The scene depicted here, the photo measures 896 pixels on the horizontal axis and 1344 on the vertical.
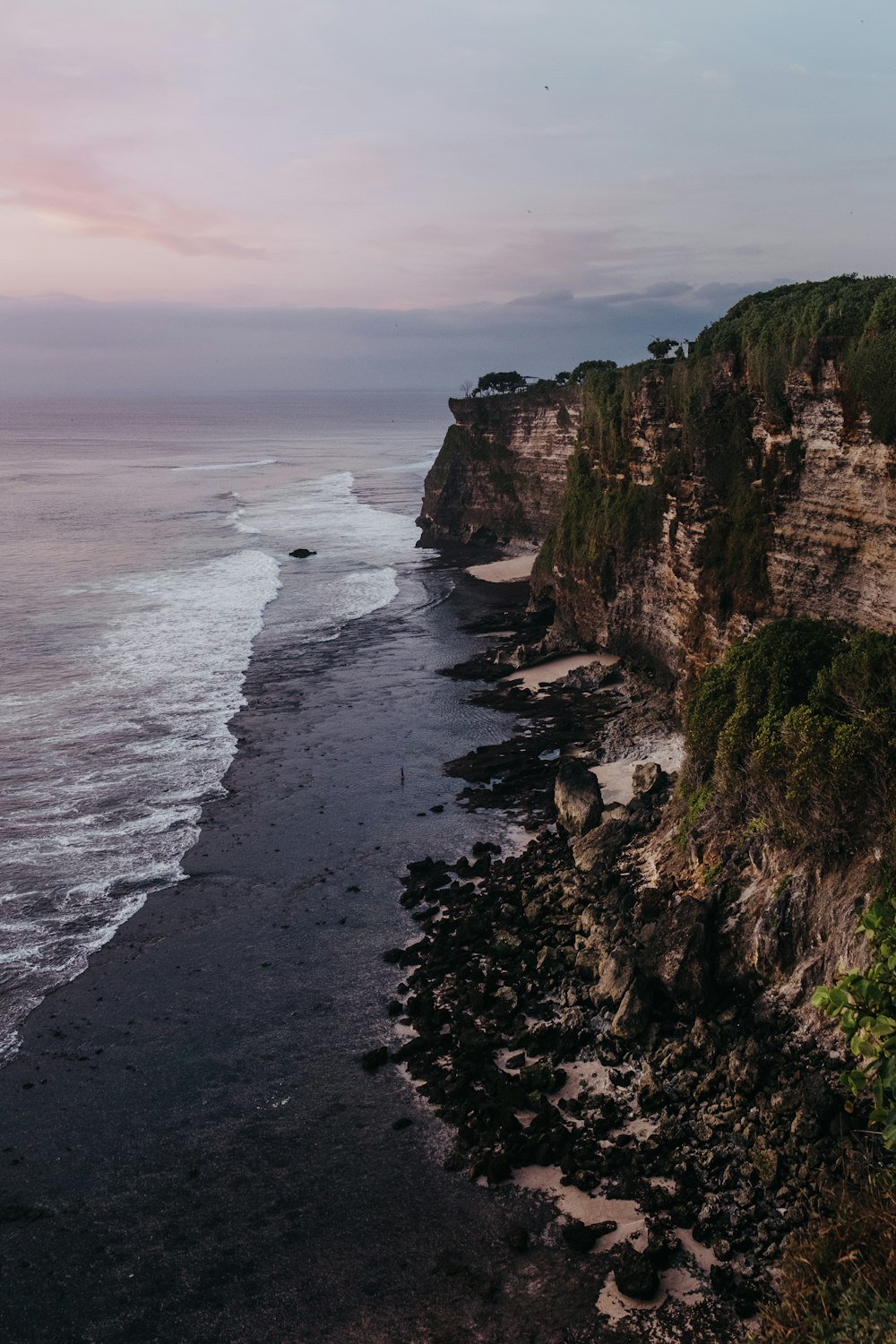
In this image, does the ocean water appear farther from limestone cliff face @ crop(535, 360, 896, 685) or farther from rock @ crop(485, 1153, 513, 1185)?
limestone cliff face @ crop(535, 360, 896, 685)

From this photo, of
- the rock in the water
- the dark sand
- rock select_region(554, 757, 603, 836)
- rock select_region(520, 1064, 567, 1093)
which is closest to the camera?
the dark sand

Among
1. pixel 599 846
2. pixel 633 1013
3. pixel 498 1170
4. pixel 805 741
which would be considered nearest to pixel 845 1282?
pixel 498 1170

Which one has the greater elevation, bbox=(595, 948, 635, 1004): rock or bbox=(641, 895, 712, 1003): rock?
bbox=(641, 895, 712, 1003): rock

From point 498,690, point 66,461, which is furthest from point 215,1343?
point 66,461

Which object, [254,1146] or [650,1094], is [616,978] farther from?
[254,1146]

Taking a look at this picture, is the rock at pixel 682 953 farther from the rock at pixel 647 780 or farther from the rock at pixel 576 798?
the rock at pixel 647 780

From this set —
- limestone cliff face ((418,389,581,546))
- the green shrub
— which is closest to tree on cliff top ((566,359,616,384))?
limestone cliff face ((418,389,581,546))

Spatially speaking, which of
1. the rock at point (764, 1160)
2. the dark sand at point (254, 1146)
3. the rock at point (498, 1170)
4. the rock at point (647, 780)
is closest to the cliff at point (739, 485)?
the rock at point (647, 780)

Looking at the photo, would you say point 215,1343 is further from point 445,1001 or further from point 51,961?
point 51,961
